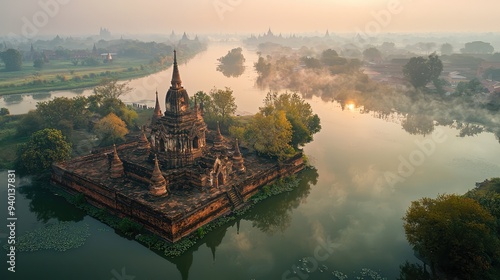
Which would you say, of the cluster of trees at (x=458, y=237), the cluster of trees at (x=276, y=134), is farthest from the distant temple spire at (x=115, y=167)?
the cluster of trees at (x=458, y=237)

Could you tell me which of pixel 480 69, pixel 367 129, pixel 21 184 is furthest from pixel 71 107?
pixel 480 69

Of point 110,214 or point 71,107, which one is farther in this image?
point 71,107

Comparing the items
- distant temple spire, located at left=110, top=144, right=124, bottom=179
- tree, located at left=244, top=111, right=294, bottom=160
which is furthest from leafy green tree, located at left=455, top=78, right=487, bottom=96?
distant temple spire, located at left=110, top=144, right=124, bottom=179

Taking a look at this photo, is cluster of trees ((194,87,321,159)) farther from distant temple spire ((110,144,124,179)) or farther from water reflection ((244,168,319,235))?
distant temple spire ((110,144,124,179))

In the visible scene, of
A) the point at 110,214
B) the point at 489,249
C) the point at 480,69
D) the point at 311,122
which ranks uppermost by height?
the point at 480,69

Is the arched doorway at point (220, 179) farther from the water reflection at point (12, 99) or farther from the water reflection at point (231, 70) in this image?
the water reflection at point (231, 70)

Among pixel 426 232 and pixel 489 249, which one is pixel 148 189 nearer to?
pixel 426 232
